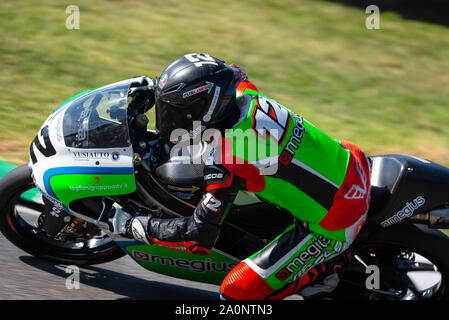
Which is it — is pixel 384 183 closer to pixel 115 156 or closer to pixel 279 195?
pixel 279 195

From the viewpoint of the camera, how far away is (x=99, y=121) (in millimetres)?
3572

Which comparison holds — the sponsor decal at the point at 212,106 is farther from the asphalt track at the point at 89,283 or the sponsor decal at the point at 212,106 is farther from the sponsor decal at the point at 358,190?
the asphalt track at the point at 89,283

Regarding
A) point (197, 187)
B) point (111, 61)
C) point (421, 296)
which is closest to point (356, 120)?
point (111, 61)

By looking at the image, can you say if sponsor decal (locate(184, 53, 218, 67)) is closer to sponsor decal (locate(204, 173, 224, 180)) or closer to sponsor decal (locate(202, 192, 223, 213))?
sponsor decal (locate(204, 173, 224, 180))

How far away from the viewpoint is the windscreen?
354cm

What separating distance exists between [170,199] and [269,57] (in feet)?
18.4

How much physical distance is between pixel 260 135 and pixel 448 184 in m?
1.25

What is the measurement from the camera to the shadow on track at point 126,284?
4121mm

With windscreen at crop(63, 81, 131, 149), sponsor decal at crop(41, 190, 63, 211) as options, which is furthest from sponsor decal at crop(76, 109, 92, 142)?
sponsor decal at crop(41, 190, 63, 211)

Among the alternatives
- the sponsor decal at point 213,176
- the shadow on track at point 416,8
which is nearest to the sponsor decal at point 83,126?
the sponsor decal at point 213,176

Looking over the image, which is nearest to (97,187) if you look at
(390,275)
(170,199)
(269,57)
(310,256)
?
(170,199)

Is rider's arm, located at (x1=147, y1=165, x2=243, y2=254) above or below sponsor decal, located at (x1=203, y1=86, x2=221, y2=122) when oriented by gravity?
below

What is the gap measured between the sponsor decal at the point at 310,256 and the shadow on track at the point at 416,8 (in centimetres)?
812
